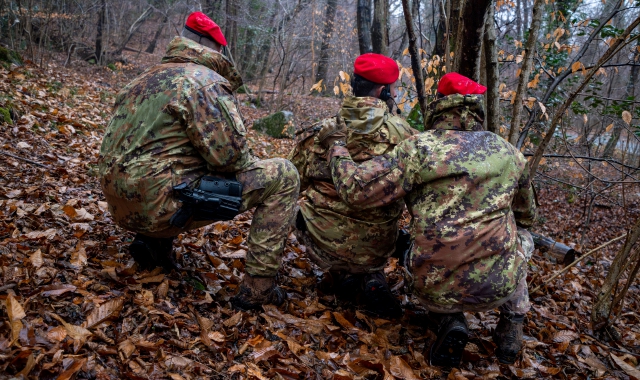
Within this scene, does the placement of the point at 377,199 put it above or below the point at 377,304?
above

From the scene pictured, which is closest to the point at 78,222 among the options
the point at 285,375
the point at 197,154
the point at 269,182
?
the point at 197,154

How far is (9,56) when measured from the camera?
8.66 meters

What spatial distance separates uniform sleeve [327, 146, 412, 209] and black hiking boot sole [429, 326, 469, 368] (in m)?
0.92

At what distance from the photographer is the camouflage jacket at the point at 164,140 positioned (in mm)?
2727

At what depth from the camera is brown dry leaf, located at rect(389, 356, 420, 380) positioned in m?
2.65

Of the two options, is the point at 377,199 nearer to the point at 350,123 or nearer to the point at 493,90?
the point at 350,123

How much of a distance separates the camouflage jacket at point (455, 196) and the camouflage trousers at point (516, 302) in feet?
0.15

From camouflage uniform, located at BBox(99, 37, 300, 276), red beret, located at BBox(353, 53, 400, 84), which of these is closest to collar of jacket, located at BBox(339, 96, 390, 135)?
red beret, located at BBox(353, 53, 400, 84)

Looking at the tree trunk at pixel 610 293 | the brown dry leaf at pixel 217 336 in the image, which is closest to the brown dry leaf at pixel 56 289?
the brown dry leaf at pixel 217 336

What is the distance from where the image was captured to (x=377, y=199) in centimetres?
284

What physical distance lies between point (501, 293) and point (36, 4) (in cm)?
1228

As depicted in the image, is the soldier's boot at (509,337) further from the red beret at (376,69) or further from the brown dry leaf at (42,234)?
the brown dry leaf at (42,234)

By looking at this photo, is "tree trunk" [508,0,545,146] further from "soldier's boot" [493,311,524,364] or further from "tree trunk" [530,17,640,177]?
"soldier's boot" [493,311,524,364]

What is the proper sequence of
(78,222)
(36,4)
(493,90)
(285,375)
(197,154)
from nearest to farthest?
1. (285,375)
2. (197,154)
3. (78,222)
4. (493,90)
5. (36,4)
